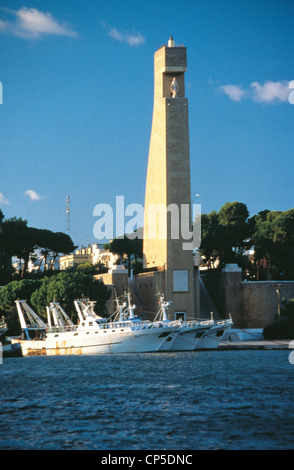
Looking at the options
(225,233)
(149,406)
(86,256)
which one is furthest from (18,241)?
(86,256)

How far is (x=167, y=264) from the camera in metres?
73.9

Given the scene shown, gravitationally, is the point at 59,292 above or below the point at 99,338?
above

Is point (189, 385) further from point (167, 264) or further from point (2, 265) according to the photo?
point (2, 265)

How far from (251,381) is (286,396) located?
18.9ft

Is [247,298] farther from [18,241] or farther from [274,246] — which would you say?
[18,241]

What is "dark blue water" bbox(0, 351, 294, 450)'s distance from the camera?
21375 millimetres

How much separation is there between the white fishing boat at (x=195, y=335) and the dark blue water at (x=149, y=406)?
12126mm

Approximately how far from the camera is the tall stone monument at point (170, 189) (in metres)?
73.8

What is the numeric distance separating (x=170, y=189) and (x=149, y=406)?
4814cm

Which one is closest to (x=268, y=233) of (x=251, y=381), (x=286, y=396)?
(x=251, y=381)

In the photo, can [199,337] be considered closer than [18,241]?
Yes

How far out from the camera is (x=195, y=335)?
60406 mm

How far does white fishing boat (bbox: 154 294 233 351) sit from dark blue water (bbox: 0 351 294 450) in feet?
39.8
